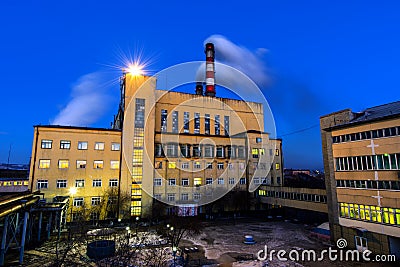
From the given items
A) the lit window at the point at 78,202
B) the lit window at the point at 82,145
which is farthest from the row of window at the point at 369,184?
the lit window at the point at 82,145

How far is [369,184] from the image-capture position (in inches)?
787

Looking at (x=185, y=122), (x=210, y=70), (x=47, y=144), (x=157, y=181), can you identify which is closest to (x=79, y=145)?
(x=47, y=144)

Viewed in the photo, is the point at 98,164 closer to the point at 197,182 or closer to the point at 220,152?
the point at 197,182

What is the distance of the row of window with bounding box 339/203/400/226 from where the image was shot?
18.2 meters

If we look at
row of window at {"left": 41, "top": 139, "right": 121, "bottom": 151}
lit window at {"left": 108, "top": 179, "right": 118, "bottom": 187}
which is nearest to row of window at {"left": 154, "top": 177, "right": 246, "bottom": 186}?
lit window at {"left": 108, "top": 179, "right": 118, "bottom": 187}

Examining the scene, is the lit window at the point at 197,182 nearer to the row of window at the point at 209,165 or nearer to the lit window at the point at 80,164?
the row of window at the point at 209,165

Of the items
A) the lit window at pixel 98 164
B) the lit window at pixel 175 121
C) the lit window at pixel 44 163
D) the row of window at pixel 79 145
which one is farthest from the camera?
the lit window at pixel 175 121

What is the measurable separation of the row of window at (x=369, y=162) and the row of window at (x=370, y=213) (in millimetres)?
3236

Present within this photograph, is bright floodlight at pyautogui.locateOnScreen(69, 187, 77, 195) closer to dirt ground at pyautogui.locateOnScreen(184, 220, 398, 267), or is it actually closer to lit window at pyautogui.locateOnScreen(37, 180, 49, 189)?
lit window at pyautogui.locateOnScreen(37, 180, 49, 189)

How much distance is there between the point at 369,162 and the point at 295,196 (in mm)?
15227

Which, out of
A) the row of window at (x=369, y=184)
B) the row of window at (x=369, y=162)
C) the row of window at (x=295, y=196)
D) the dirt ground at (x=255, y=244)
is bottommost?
the dirt ground at (x=255, y=244)

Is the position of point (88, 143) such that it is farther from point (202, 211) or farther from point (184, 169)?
point (202, 211)

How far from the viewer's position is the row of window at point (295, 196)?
2978 cm

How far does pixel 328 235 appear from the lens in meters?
24.4
